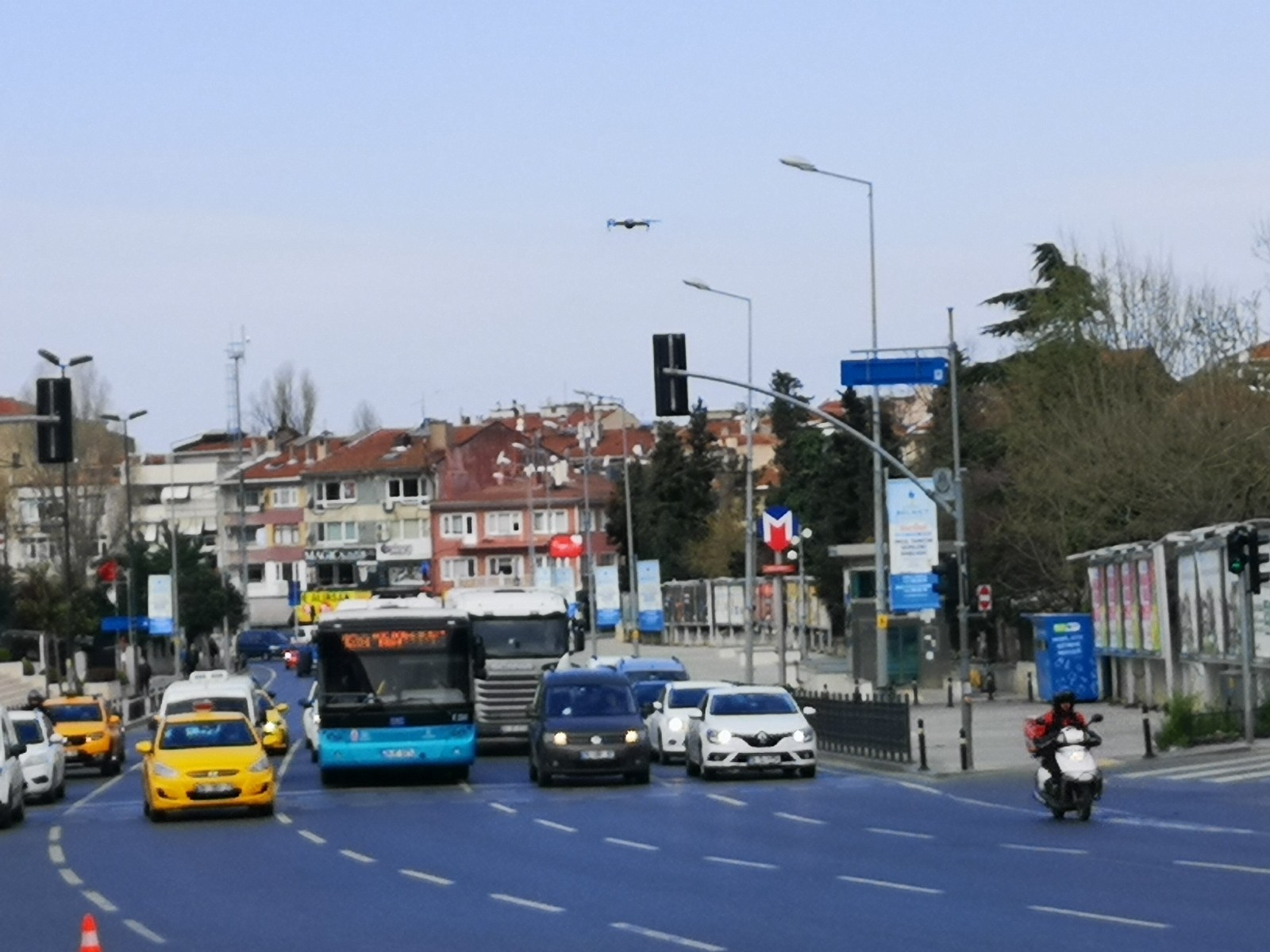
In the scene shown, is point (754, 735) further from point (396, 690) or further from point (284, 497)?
point (284, 497)

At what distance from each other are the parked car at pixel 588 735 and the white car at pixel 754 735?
1.18 metres

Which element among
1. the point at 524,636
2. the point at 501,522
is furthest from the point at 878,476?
the point at 501,522

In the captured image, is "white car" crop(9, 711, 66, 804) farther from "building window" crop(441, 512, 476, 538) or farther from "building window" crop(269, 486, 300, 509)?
"building window" crop(269, 486, 300, 509)

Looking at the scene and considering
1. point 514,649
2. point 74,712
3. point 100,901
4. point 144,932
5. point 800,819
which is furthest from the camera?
point 74,712

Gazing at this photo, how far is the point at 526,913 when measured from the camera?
2019cm

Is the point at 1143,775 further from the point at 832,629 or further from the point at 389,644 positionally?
the point at 832,629

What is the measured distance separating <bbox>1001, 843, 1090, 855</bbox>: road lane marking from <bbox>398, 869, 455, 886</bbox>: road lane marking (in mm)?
5663

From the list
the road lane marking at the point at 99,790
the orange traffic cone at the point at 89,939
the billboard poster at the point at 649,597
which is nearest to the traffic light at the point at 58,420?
the road lane marking at the point at 99,790

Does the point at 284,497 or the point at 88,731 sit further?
the point at 284,497

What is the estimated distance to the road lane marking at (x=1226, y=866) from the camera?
21.5m

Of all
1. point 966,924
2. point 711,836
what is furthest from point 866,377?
point 966,924

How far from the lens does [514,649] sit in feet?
171

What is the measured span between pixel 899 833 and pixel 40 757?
18.8 metres

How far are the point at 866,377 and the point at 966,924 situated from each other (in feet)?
74.3
